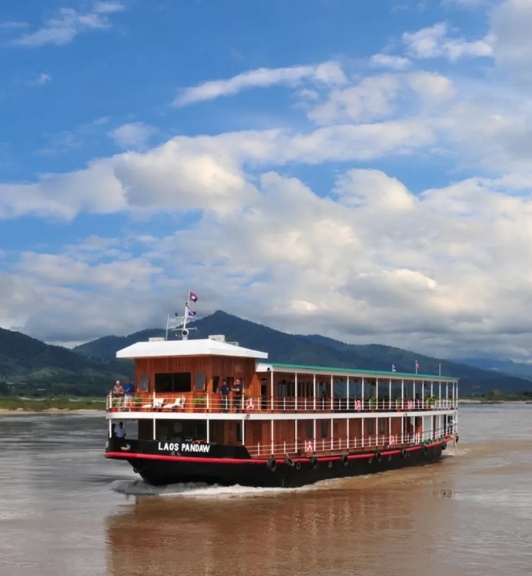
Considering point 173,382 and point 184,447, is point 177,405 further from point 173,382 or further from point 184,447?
point 184,447

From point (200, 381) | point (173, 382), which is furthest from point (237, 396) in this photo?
point (173, 382)

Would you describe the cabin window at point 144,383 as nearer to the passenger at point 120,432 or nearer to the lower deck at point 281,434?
the lower deck at point 281,434

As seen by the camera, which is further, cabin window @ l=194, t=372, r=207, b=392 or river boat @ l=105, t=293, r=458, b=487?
cabin window @ l=194, t=372, r=207, b=392

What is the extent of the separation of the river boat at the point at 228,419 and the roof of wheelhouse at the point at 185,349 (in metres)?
0.04

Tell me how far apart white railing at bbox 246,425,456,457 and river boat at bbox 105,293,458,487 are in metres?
0.05

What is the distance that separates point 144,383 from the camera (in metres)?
30.7

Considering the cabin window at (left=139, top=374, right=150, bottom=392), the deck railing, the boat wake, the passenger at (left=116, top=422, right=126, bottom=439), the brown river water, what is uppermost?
the cabin window at (left=139, top=374, right=150, bottom=392)

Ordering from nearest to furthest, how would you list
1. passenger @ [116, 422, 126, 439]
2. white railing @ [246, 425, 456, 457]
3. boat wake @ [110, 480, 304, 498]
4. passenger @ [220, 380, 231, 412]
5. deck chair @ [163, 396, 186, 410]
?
boat wake @ [110, 480, 304, 498] < deck chair @ [163, 396, 186, 410] < passenger @ [220, 380, 231, 412] < passenger @ [116, 422, 126, 439] < white railing @ [246, 425, 456, 457]

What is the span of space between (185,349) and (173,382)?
156 centimetres

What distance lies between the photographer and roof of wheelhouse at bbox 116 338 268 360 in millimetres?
29016

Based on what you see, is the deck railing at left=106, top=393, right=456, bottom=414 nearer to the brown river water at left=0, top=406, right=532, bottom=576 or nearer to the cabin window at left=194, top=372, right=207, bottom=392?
the cabin window at left=194, top=372, right=207, bottom=392

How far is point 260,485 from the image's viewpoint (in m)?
29.6

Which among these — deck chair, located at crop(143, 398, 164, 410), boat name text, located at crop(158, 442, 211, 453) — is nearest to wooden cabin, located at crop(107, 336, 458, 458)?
deck chair, located at crop(143, 398, 164, 410)

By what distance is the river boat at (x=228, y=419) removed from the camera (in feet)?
93.0
